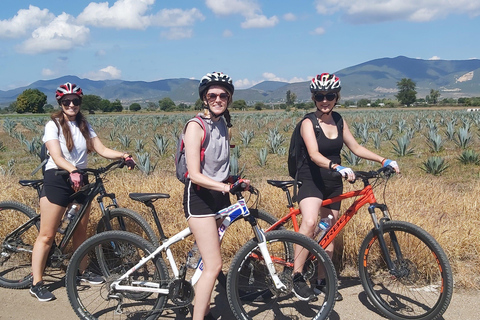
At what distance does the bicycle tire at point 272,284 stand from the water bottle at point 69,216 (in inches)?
63.4

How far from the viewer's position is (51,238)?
12.6 feet

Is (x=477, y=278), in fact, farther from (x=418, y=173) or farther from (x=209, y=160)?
(x=418, y=173)

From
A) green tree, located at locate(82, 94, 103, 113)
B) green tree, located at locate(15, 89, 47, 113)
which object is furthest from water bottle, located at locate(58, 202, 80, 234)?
green tree, located at locate(15, 89, 47, 113)

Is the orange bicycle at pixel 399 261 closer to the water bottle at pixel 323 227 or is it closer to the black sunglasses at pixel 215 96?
the water bottle at pixel 323 227

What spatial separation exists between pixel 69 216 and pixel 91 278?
0.56 meters

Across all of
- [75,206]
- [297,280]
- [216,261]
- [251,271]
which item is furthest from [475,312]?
[75,206]

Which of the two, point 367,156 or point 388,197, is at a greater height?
point 367,156

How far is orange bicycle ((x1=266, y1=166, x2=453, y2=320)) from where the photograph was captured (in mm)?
3158

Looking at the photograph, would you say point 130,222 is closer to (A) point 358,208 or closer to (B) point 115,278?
(B) point 115,278

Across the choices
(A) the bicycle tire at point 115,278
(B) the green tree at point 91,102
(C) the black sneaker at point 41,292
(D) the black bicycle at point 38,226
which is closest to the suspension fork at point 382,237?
(A) the bicycle tire at point 115,278

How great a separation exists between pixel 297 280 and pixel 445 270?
104 centimetres

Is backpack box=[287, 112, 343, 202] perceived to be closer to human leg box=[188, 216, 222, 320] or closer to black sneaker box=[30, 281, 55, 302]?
human leg box=[188, 216, 222, 320]

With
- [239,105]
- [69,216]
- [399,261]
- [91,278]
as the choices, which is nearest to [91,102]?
[239,105]

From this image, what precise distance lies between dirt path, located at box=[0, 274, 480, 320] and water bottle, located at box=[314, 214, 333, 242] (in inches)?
21.7
